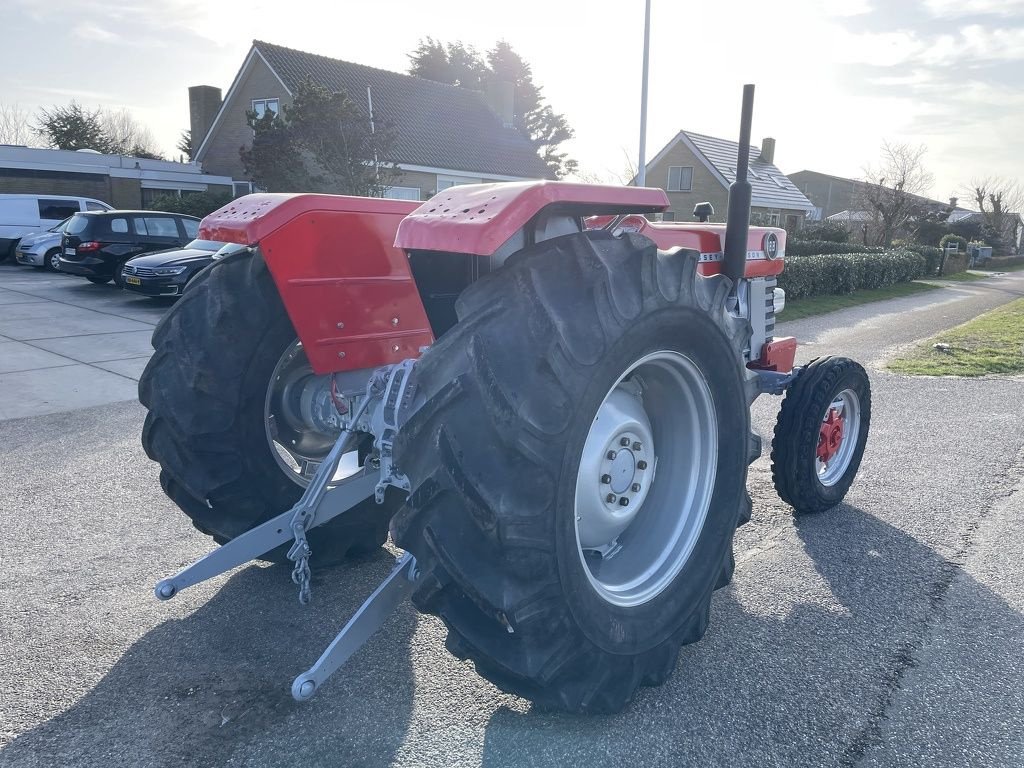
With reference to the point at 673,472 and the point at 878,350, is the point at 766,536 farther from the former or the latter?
the point at 878,350

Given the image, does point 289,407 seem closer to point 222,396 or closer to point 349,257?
point 222,396

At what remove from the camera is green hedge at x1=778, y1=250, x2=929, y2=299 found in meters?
15.8

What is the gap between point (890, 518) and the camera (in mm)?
4234

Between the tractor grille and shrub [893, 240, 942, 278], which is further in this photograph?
shrub [893, 240, 942, 278]

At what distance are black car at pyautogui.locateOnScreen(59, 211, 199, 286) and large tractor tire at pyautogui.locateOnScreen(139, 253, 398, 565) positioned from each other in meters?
14.1

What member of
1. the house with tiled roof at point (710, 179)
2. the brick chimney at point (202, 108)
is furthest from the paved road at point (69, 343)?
the house with tiled roof at point (710, 179)

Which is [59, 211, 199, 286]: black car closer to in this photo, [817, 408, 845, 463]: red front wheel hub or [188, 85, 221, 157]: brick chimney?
[817, 408, 845, 463]: red front wheel hub

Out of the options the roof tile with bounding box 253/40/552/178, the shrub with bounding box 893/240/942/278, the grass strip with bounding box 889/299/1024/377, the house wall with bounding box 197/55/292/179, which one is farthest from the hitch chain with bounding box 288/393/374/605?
the shrub with bounding box 893/240/942/278

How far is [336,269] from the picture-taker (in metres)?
2.90

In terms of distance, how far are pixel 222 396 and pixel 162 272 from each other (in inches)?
469

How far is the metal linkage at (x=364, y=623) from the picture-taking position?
2.18m

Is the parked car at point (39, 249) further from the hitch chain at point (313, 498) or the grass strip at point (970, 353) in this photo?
A: the hitch chain at point (313, 498)

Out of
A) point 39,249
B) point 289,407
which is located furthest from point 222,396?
point 39,249

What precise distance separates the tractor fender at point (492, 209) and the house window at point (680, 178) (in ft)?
125
